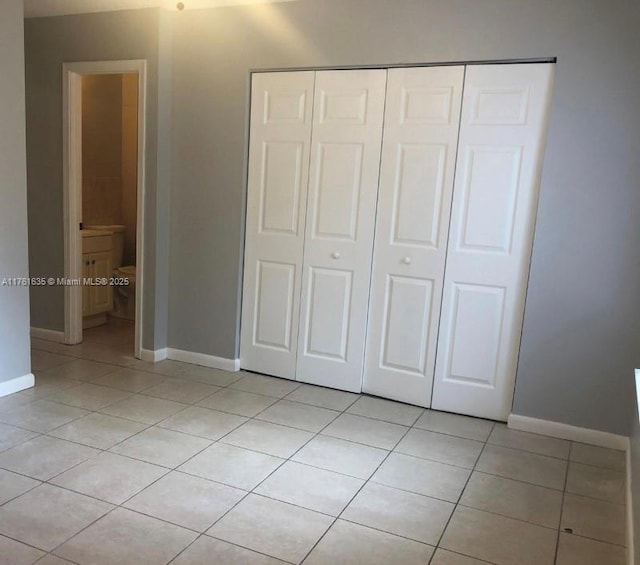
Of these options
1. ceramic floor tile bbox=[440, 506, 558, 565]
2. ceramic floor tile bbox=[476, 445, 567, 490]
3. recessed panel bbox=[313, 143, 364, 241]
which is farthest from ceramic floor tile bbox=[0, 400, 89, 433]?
ceramic floor tile bbox=[476, 445, 567, 490]

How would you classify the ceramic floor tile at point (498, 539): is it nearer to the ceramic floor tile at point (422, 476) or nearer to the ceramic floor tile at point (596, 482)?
the ceramic floor tile at point (422, 476)

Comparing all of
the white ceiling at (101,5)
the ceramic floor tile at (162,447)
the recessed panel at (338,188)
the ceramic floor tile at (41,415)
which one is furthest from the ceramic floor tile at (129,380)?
the white ceiling at (101,5)

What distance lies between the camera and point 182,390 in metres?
3.60

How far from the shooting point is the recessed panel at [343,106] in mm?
3457

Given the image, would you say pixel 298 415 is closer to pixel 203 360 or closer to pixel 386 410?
pixel 386 410

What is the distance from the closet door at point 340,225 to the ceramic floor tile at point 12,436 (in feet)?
5.39

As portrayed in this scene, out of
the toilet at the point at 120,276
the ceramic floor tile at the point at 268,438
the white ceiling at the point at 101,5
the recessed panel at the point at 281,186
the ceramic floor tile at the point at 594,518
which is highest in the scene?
the white ceiling at the point at 101,5

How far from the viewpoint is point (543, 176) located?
304cm

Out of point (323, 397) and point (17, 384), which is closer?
point (17, 384)

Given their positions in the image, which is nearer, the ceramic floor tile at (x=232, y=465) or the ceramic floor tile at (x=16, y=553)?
the ceramic floor tile at (x=16, y=553)

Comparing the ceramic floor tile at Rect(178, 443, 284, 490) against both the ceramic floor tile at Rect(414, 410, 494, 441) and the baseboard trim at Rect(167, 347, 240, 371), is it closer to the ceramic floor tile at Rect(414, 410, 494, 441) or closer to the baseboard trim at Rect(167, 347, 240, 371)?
the ceramic floor tile at Rect(414, 410, 494, 441)

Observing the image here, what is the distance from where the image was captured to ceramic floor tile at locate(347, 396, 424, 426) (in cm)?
335

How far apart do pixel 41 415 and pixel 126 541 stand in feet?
4.32

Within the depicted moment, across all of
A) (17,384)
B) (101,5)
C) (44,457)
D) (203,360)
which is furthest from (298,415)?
(101,5)
